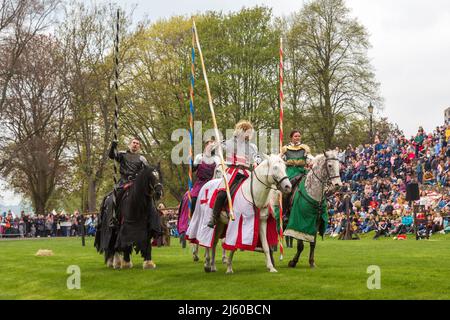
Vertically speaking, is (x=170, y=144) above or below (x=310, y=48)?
below

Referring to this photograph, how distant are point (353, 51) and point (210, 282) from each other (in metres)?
53.3

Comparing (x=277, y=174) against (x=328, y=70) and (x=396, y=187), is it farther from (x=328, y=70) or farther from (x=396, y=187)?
(x=328, y=70)

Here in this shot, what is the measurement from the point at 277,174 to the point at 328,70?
50.3m

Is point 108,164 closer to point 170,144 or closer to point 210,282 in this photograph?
point 170,144

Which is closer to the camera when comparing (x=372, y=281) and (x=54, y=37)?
(x=372, y=281)

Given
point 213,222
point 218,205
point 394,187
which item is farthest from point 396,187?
point 213,222

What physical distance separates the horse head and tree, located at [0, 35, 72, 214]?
33532 millimetres

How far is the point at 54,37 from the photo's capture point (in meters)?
53.1

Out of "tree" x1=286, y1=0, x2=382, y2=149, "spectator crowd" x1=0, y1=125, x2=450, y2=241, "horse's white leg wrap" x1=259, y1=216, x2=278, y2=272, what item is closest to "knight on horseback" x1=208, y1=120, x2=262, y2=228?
"horse's white leg wrap" x1=259, y1=216, x2=278, y2=272

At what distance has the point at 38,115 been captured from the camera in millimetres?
52312

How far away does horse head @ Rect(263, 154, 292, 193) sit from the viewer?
45.4 ft

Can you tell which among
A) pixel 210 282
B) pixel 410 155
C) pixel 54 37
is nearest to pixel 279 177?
pixel 210 282

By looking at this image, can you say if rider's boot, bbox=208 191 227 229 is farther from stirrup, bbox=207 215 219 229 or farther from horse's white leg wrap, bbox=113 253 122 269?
horse's white leg wrap, bbox=113 253 122 269
